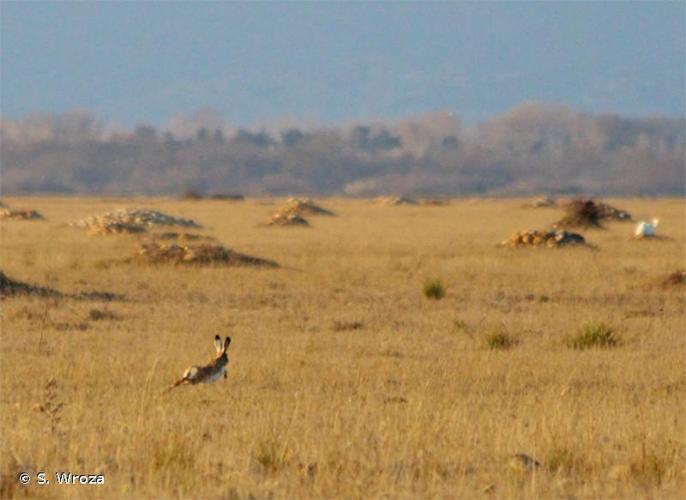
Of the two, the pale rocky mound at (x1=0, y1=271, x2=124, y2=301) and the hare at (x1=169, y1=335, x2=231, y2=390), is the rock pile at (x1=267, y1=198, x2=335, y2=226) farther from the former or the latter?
the hare at (x1=169, y1=335, x2=231, y2=390)

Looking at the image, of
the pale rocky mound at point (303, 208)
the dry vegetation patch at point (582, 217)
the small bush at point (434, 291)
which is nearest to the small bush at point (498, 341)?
the small bush at point (434, 291)

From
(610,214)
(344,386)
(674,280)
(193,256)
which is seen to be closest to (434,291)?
(674,280)

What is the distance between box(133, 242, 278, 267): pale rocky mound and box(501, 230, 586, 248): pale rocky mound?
9.55 m

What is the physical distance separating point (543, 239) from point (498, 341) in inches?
835

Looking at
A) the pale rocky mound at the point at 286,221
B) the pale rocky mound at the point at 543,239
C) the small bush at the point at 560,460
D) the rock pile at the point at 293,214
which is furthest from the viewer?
the rock pile at the point at 293,214

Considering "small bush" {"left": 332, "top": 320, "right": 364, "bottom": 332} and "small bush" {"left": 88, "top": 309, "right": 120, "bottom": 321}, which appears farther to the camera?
"small bush" {"left": 88, "top": 309, "right": 120, "bottom": 321}

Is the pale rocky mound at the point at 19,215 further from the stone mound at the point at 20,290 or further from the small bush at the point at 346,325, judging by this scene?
the small bush at the point at 346,325

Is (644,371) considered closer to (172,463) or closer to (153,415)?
(153,415)

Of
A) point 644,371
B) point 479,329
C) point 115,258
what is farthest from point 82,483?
point 115,258

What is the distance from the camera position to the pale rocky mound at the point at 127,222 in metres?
43.3

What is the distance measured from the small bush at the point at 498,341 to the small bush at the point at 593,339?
650 mm

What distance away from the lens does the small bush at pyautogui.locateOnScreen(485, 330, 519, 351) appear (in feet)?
48.0

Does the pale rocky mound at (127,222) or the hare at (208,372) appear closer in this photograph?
the hare at (208,372)

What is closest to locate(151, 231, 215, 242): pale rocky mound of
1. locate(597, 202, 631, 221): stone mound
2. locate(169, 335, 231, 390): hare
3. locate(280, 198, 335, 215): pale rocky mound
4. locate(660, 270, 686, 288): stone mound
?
locate(660, 270, 686, 288): stone mound
